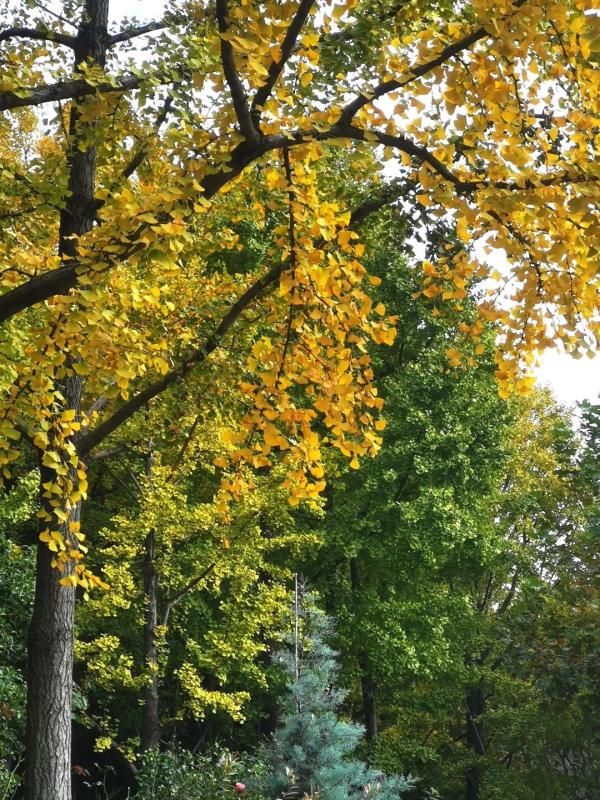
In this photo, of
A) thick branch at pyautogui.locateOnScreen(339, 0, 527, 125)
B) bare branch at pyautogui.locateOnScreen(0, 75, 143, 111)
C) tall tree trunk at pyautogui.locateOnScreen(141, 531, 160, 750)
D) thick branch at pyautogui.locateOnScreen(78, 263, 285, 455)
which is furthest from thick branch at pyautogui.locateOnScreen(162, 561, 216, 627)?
thick branch at pyautogui.locateOnScreen(339, 0, 527, 125)

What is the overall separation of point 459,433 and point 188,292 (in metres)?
6.03

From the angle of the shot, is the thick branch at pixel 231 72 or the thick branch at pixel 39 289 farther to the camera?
the thick branch at pixel 39 289

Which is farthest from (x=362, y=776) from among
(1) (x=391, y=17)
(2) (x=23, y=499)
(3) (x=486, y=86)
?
(3) (x=486, y=86)

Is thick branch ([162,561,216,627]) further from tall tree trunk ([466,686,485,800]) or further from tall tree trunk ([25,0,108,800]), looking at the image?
tall tree trunk ([466,686,485,800])

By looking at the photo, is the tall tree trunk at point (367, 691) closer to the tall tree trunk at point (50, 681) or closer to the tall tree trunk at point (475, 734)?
the tall tree trunk at point (475, 734)

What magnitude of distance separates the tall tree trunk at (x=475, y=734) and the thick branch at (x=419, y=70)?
1452cm

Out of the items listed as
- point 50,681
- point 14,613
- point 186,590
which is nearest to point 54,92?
point 50,681

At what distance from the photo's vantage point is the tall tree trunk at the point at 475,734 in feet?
50.7

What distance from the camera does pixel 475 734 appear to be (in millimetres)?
16484

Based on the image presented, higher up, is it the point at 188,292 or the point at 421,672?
the point at 188,292

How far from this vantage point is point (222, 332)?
4.80 metres

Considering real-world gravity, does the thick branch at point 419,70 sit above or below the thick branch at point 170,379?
below

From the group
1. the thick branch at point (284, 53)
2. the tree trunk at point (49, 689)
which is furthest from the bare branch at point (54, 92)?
the tree trunk at point (49, 689)

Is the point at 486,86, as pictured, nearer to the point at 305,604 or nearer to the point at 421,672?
the point at 305,604
